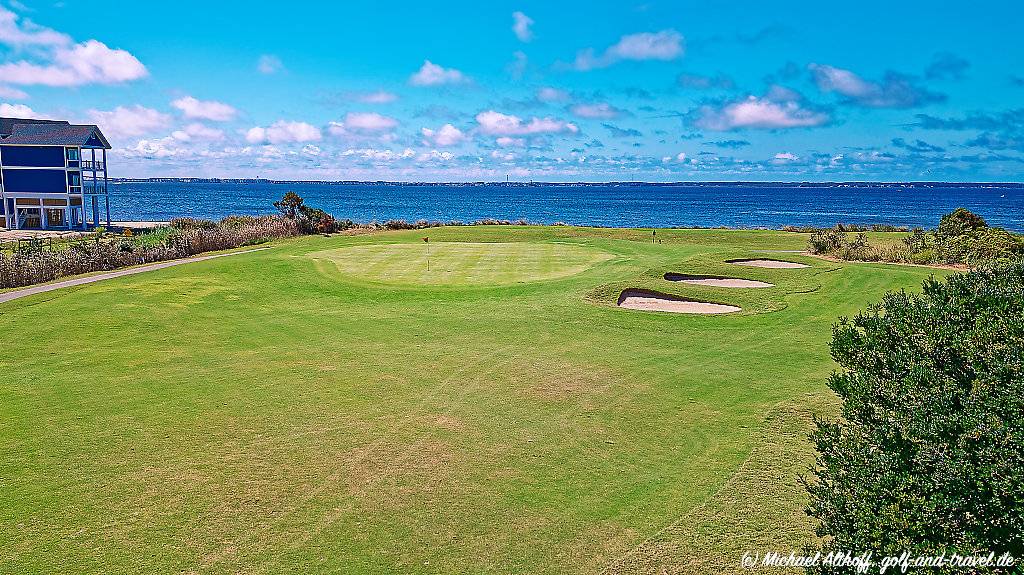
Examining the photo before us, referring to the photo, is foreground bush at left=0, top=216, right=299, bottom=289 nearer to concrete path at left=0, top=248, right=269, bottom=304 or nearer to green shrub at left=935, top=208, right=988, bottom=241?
concrete path at left=0, top=248, right=269, bottom=304

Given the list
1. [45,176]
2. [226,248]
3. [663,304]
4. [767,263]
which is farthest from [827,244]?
[45,176]

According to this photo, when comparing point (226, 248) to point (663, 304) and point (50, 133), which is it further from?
point (50, 133)

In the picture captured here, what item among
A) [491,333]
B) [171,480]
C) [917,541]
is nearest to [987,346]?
[917,541]

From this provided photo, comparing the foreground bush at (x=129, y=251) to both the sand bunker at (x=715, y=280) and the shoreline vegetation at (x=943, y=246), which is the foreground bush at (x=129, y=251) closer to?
the sand bunker at (x=715, y=280)

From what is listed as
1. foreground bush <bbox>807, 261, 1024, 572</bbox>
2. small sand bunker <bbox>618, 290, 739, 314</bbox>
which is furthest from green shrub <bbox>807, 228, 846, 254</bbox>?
foreground bush <bbox>807, 261, 1024, 572</bbox>

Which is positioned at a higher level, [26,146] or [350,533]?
[26,146]

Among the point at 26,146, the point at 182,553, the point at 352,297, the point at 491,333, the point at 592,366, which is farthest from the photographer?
the point at 26,146

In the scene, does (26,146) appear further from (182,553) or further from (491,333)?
(182,553)
